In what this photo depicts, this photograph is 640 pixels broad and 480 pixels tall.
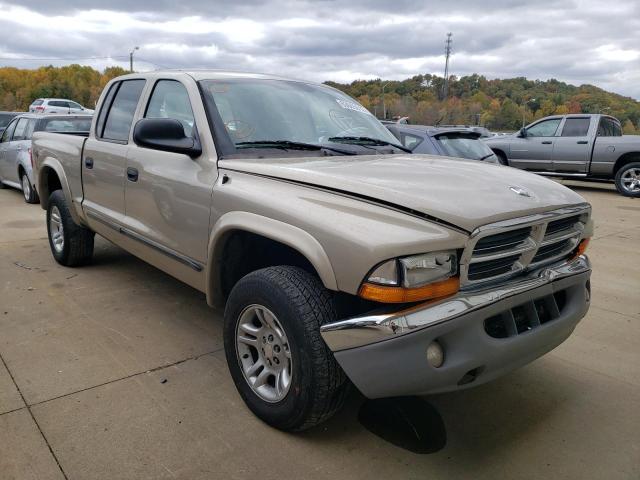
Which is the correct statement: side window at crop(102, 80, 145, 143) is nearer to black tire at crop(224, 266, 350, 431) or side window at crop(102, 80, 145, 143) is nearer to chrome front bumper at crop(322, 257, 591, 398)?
black tire at crop(224, 266, 350, 431)

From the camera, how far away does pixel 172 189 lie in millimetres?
3375

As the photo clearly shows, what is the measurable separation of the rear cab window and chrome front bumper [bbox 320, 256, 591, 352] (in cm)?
264

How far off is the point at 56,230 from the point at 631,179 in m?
11.6

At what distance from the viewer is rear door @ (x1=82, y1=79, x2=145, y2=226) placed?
4105 millimetres

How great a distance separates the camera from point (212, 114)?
10.7 feet

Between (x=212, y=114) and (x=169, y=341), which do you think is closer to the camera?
(x=212, y=114)

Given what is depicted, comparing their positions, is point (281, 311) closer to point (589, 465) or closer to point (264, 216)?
point (264, 216)

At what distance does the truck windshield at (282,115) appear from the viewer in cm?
330

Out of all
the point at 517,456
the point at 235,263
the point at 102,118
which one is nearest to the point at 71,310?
the point at 102,118

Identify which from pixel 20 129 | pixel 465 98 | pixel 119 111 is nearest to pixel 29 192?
pixel 20 129

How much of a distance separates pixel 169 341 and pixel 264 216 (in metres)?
1.56

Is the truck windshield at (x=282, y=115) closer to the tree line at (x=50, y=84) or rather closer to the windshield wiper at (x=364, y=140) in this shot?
the windshield wiper at (x=364, y=140)

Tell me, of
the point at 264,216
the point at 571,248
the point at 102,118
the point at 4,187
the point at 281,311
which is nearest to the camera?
the point at 281,311

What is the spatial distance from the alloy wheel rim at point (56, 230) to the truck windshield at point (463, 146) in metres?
5.27
